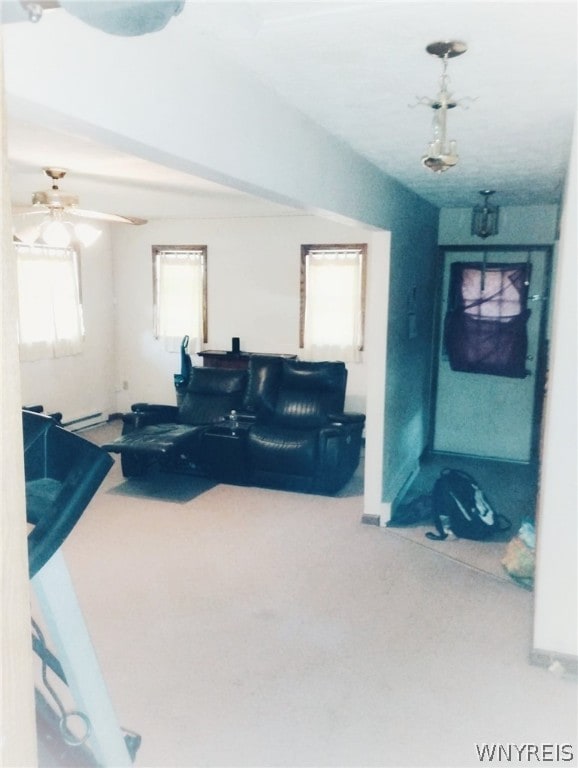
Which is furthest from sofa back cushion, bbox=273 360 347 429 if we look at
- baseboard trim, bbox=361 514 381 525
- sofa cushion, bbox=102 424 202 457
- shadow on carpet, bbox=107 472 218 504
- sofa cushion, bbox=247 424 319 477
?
baseboard trim, bbox=361 514 381 525

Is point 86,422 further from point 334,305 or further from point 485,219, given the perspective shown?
point 485,219

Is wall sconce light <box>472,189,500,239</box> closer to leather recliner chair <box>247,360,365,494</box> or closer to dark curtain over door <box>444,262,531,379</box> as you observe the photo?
dark curtain over door <box>444,262,531,379</box>

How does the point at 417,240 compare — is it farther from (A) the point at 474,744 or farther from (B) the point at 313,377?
(A) the point at 474,744

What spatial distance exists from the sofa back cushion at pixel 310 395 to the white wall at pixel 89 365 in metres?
2.52

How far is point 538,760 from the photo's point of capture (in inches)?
90.8

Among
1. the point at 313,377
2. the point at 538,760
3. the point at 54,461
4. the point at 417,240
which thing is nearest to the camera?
the point at 54,461

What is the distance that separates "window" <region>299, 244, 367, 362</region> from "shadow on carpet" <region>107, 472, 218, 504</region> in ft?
6.76

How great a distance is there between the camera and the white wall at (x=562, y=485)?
2.48 meters

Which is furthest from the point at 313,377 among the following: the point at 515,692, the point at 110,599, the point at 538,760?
the point at 538,760

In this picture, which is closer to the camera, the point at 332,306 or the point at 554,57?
the point at 554,57

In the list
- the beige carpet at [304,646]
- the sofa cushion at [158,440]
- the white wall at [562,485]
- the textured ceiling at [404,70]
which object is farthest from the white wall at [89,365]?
the white wall at [562,485]

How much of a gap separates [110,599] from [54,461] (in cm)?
240

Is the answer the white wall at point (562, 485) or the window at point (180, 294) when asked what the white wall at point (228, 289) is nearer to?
the window at point (180, 294)

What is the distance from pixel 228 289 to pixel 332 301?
1.21 meters
